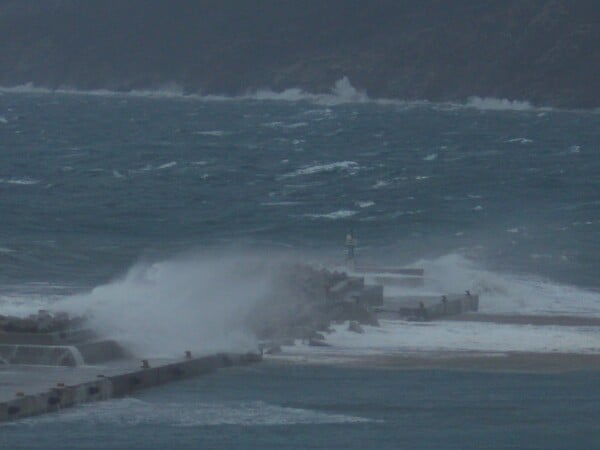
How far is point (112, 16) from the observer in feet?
403

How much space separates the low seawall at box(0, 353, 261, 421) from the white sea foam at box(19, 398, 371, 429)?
0.36 ft

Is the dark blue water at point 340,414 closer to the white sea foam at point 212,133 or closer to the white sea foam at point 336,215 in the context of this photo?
the white sea foam at point 336,215

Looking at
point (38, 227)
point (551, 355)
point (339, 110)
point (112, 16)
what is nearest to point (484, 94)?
point (339, 110)

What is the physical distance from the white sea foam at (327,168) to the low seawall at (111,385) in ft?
103

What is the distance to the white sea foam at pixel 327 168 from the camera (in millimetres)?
51869

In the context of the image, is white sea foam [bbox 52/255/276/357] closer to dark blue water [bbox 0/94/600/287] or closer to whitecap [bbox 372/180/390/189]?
dark blue water [bbox 0/94/600/287]

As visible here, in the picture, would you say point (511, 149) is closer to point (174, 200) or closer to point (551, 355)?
point (174, 200)

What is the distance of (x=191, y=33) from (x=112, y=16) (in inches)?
325

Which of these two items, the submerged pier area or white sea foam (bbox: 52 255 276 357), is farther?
white sea foam (bbox: 52 255 276 357)

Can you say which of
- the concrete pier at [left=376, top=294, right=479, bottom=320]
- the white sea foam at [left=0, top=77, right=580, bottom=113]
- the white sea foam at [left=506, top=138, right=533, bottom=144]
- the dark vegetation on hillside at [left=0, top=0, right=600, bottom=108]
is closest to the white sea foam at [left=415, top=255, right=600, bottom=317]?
the concrete pier at [left=376, top=294, right=479, bottom=320]

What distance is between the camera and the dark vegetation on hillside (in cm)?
9481

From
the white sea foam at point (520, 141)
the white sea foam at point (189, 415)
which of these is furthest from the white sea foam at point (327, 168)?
the white sea foam at point (189, 415)

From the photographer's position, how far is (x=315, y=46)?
355 ft

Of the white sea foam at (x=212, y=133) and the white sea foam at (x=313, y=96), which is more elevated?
the white sea foam at (x=313, y=96)
